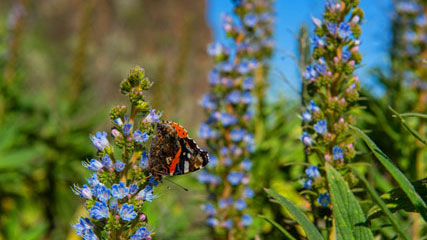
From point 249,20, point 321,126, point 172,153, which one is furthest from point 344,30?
point 249,20

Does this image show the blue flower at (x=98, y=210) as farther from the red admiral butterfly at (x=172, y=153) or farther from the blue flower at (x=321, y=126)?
the blue flower at (x=321, y=126)

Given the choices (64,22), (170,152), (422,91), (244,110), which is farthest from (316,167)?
(64,22)

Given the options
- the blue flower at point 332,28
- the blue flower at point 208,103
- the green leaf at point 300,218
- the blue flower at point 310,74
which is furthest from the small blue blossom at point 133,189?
the blue flower at point 208,103

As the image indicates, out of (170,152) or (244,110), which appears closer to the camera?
(170,152)

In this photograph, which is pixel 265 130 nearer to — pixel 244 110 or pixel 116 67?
pixel 244 110

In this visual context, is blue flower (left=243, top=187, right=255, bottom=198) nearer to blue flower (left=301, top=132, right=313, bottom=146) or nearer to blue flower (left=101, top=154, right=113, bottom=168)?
blue flower (left=301, top=132, right=313, bottom=146)
